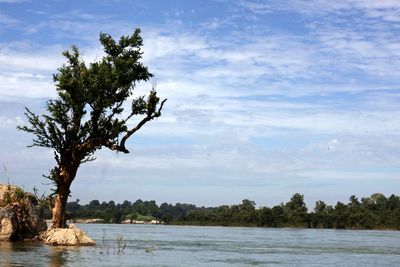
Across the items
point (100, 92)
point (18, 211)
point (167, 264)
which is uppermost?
point (100, 92)

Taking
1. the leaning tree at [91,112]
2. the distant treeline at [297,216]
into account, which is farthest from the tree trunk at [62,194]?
the distant treeline at [297,216]

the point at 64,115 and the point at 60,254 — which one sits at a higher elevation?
the point at 64,115

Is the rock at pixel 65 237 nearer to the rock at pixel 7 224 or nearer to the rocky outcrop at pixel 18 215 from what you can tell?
the rock at pixel 7 224

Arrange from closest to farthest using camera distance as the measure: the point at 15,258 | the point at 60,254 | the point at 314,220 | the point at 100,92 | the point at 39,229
Result: the point at 15,258 → the point at 60,254 → the point at 100,92 → the point at 39,229 → the point at 314,220

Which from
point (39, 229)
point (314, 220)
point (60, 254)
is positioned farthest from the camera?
point (314, 220)

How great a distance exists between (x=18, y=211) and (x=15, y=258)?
1325cm

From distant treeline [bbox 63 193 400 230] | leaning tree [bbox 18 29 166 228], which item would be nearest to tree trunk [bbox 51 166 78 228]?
leaning tree [bbox 18 29 166 228]

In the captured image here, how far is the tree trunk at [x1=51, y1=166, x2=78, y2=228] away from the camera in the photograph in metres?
41.7

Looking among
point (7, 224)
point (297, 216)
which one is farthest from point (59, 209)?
point (297, 216)

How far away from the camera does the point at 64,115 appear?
1640 inches

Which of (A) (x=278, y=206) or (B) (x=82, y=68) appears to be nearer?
(B) (x=82, y=68)

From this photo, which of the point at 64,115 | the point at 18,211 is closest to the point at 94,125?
the point at 64,115

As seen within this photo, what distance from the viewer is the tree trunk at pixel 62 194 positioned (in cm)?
4166

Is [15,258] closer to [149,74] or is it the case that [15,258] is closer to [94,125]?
[94,125]
